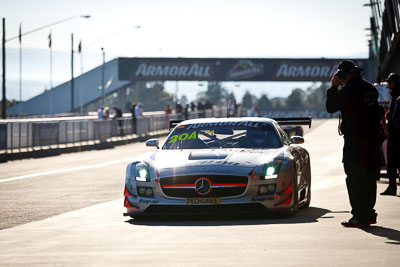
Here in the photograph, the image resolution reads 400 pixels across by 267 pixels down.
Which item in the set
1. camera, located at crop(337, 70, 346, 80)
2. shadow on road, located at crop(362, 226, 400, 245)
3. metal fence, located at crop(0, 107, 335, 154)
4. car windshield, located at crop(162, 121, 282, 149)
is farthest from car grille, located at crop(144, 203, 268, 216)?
metal fence, located at crop(0, 107, 335, 154)

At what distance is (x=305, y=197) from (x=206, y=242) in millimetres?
3930

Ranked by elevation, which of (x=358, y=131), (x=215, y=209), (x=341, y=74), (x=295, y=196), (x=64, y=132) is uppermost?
(x=341, y=74)

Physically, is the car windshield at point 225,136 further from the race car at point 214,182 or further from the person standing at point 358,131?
the person standing at point 358,131

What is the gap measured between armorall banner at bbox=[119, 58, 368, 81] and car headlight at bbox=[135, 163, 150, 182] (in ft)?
297

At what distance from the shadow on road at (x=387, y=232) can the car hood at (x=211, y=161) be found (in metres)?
1.92

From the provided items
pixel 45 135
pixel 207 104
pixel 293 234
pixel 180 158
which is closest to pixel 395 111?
pixel 180 158

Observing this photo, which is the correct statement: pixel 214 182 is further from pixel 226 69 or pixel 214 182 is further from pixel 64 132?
pixel 226 69

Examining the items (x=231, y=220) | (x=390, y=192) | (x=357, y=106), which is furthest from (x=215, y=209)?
(x=390, y=192)

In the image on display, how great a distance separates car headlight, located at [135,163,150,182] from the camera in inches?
462

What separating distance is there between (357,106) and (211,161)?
2.20 m

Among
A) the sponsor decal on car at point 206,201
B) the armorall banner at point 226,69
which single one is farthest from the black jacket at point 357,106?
the armorall banner at point 226,69

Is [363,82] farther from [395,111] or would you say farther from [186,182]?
[395,111]

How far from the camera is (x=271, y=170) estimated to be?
1148 centimetres

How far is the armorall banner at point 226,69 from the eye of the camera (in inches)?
4043
